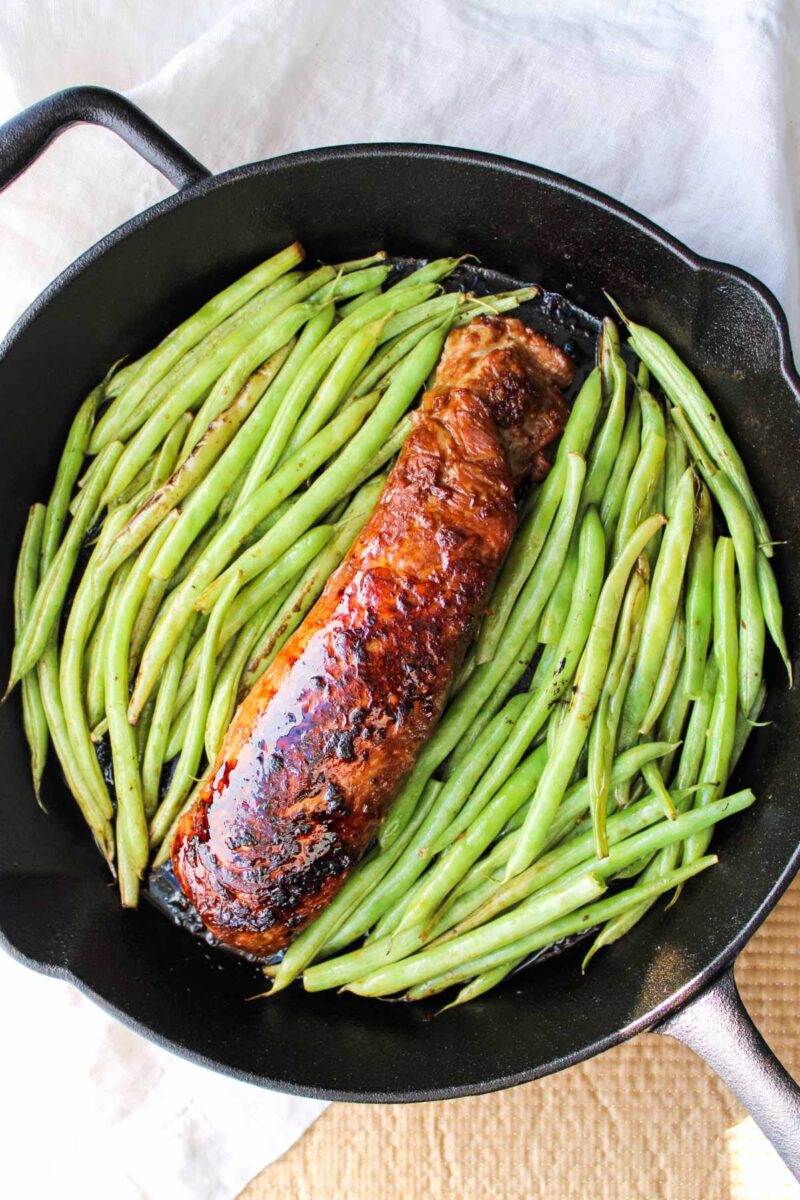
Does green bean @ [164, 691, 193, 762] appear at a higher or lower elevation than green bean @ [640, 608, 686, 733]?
lower

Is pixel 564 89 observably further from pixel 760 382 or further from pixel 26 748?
pixel 26 748

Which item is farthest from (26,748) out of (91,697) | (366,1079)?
(366,1079)

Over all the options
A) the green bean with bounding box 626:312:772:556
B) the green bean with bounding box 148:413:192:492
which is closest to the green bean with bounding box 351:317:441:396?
the green bean with bounding box 148:413:192:492

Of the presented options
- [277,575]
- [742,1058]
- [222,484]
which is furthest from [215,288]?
[742,1058]

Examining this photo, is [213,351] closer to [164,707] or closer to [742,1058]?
[164,707]

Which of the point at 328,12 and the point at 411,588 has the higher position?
the point at 328,12

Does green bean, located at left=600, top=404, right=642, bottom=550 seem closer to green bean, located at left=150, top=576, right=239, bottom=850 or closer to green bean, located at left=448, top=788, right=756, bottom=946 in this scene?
green bean, located at left=448, top=788, right=756, bottom=946
